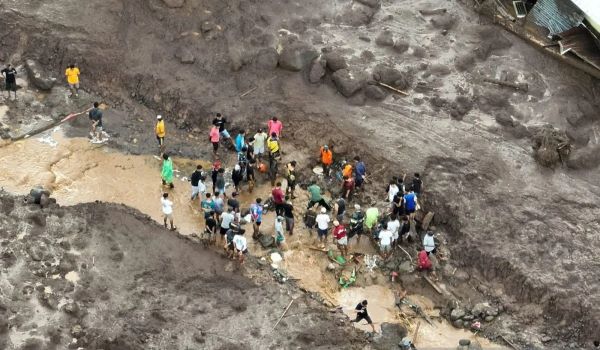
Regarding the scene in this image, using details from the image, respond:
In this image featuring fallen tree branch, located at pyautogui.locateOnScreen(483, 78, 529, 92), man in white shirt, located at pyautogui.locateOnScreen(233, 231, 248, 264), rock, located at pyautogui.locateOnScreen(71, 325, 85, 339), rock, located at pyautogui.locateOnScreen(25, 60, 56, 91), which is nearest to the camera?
rock, located at pyautogui.locateOnScreen(71, 325, 85, 339)

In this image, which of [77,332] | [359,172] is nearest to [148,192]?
[77,332]

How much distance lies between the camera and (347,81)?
923 inches

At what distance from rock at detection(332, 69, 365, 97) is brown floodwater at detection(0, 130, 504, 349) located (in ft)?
11.6

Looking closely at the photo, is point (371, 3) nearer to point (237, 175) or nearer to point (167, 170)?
point (237, 175)

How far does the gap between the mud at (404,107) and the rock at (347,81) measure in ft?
1.02

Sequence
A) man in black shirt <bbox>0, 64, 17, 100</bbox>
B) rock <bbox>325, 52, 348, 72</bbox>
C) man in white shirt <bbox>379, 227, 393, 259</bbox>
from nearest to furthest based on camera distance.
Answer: man in white shirt <bbox>379, 227, 393, 259</bbox>
man in black shirt <bbox>0, 64, 17, 100</bbox>
rock <bbox>325, 52, 348, 72</bbox>

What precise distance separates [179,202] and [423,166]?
6869mm

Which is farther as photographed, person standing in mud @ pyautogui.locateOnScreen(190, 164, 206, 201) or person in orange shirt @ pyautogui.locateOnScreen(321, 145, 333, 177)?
person in orange shirt @ pyautogui.locateOnScreen(321, 145, 333, 177)

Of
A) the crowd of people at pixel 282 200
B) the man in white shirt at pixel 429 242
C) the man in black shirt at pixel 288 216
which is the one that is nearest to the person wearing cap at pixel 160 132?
the crowd of people at pixel 282 200

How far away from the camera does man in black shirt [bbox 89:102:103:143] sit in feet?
74.0

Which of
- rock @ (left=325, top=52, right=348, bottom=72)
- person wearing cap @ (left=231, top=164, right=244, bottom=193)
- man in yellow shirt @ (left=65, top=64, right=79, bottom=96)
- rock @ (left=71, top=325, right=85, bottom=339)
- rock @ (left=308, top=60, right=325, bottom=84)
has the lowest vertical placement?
rock @ (left=71, top=325, right=85, bottom=339)

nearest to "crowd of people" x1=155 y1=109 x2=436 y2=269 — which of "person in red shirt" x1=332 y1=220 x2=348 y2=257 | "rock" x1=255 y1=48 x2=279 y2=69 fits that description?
"person in red shirt" x1=332 y1=220 x2=348 y2=257

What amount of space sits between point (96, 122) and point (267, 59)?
215 inches

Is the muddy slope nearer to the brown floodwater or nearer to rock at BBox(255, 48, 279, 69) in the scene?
the brown floodwater
